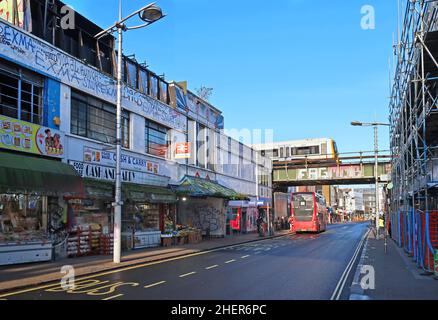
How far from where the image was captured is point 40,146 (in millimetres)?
16438

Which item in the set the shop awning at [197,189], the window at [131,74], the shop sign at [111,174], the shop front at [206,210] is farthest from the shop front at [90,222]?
the shop front at [206,210]

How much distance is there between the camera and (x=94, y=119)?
67.3 ft

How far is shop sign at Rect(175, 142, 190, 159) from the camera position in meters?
26.2

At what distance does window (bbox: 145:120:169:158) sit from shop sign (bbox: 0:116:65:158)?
751 centimetres

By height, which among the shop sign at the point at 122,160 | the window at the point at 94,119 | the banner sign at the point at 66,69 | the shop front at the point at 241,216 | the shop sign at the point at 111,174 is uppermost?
the banner sign at the point at 66,69

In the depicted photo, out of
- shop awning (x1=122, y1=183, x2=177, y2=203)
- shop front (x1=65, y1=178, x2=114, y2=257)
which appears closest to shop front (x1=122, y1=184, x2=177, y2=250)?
shop awning (x1=122, y1=183, x2=177, y2=203)

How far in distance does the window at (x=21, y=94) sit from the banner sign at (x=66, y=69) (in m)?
0.44

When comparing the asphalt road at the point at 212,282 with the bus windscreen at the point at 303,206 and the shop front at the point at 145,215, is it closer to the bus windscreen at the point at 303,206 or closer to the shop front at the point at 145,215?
the shop front at the point at 145,215

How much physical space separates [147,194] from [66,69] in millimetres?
7391

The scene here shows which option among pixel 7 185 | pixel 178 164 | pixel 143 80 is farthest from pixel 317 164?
pixel 7 185

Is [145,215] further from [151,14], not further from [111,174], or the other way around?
[151,14]

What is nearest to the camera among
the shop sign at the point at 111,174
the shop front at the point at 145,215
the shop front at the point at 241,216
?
the shop sign at the point at 111,174

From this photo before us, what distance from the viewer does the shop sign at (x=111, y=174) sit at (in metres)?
18.7

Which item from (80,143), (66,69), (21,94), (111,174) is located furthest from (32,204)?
(66,69)
